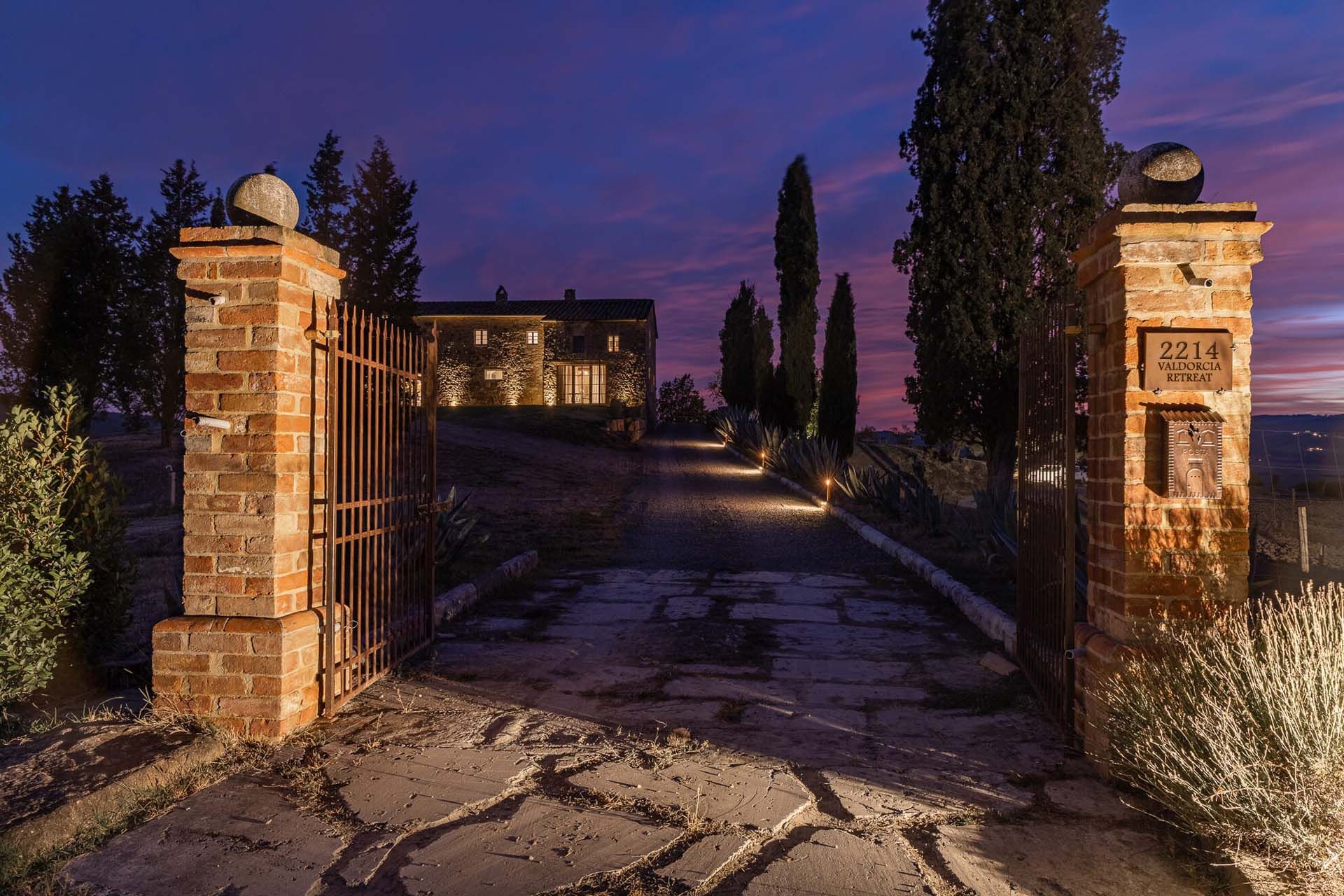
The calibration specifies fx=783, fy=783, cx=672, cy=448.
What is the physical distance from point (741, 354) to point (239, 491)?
37.5 metres

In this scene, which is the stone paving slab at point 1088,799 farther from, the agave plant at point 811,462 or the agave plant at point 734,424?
the agave plant at point 734,424

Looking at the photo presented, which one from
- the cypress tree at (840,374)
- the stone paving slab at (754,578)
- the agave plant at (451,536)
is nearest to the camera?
the agave plant at (451,536)

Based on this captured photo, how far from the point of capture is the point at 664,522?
12.7m

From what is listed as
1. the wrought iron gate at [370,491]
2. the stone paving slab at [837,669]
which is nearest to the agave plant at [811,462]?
the stone paving slab at [837,669]

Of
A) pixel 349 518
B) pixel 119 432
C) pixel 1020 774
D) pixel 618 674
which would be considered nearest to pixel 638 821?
pixel 1020 774

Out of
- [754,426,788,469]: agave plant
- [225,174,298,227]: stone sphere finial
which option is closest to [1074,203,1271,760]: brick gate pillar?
[225,174,298,227]: stone sphere finial

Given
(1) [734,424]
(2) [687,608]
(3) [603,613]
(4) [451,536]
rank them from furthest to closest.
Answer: (1) [734,424], (4) [451,536], (2) [687,608], (3) [603,613]

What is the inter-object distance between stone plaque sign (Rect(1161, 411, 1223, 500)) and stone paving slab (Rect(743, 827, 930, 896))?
1.88 m

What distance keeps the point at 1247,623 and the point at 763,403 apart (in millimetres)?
28785

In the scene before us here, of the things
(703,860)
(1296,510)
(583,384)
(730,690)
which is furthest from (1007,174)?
(583,384)

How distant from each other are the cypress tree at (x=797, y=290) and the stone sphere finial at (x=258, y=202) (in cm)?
2483

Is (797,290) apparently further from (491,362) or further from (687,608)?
(687,608)

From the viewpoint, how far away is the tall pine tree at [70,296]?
18.8 metres

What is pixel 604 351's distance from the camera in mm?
42719
